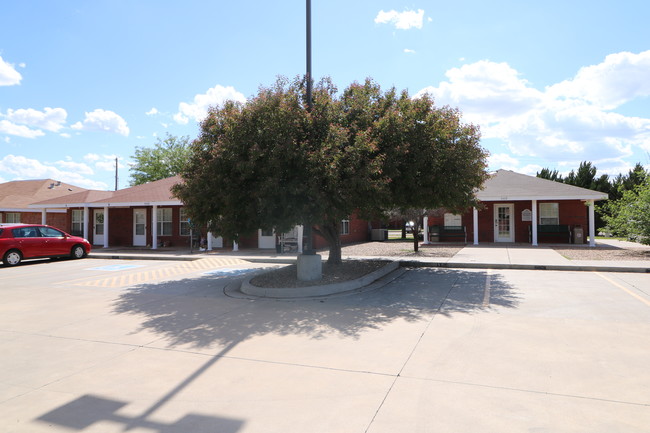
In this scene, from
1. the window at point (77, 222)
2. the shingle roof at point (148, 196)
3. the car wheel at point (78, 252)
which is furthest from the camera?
the window at point (77, 222)

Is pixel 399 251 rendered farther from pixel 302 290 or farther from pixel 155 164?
pixel 155 164

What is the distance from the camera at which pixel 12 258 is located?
15.1 meters

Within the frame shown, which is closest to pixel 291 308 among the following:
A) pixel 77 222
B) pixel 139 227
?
pixel 139 227

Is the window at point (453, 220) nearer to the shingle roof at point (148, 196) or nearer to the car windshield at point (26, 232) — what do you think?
the shingle roof at point (148, 196)

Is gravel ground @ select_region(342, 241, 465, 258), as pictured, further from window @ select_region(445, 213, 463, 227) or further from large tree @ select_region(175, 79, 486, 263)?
large tree @ select_region(175, 79, 486, 263)

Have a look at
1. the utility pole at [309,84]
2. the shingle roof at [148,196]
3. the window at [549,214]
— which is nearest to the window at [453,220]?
the window at [549,214]

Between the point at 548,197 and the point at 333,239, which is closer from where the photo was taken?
the point at 333,239

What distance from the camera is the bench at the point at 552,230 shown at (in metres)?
22.0

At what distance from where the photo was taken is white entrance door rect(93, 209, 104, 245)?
1011 inches

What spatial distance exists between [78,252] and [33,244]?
2111 millimetres

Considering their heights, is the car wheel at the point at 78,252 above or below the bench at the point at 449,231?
below

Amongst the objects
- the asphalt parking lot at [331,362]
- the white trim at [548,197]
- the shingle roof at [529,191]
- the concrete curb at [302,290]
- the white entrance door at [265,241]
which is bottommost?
the asphalt parking lot at [331,362]

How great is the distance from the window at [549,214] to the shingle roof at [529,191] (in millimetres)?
1060

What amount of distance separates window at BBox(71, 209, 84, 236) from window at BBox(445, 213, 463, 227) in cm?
2306
